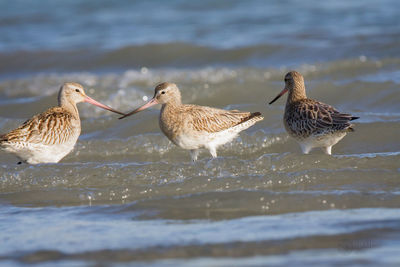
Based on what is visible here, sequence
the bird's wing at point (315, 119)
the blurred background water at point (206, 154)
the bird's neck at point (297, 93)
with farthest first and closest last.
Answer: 1. the bird's neck at point (297, 93)
2. the bird's wing at point (315, 119)
3. the blurred background water at point (206, 154)

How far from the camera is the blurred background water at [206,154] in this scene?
6.05 meters

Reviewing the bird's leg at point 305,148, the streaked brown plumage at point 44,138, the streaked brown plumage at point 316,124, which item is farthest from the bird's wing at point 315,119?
the streaked brown plumage at point 44,138

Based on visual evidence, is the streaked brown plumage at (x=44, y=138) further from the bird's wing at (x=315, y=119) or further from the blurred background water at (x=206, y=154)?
the bird's wing at (x=315, y=119)

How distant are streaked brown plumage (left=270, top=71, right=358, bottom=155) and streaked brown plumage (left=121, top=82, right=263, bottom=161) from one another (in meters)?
0.69

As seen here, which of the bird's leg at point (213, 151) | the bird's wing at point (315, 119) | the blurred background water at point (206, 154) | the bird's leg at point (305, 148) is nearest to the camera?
the blurred background water at point (206, 154)

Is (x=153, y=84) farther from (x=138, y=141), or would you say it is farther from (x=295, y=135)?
(x=295, y=135)

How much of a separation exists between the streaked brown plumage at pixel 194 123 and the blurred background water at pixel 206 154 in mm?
552

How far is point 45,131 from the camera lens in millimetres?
8680

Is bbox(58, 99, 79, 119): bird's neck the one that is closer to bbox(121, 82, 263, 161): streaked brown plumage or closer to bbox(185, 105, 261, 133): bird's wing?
bbox(121, 82, 263, 161): streaked brown plumage

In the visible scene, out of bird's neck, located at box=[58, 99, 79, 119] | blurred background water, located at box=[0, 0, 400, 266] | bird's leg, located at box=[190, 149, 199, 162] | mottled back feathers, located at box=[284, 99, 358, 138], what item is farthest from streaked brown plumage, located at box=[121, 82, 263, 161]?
bird's neck, located at box=[58, 99, 79, 119]

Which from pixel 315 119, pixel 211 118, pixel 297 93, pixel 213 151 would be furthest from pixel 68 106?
pixel 315 119

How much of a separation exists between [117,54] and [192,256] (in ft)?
39.2

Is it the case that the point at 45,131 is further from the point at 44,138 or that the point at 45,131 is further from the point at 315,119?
the point at 315,119

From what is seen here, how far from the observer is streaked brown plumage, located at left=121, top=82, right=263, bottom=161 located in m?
9.10
